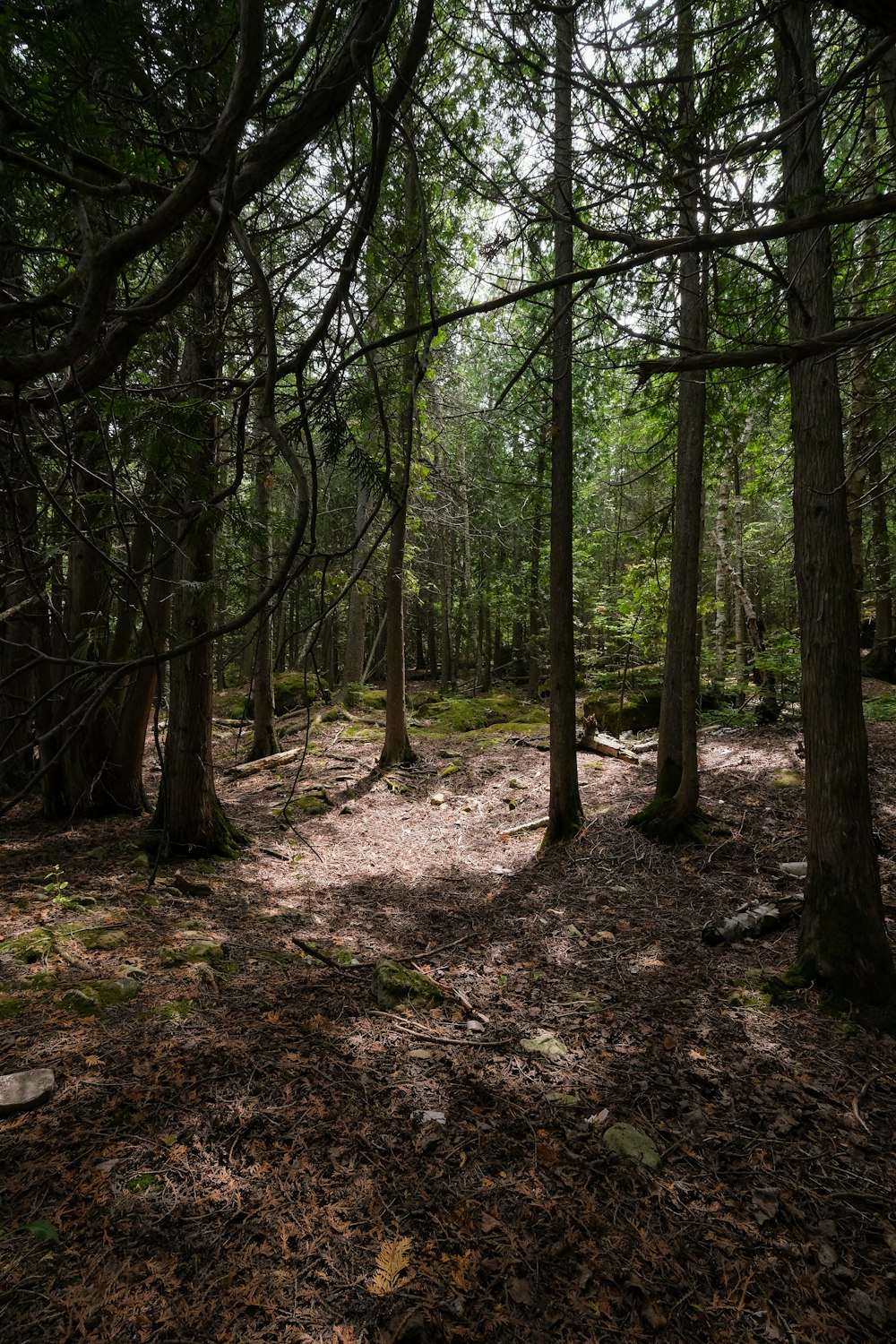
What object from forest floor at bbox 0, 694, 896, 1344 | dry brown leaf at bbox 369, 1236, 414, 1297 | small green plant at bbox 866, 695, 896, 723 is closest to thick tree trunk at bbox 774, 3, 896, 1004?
forest floor at bbox 0, 694, 896, 1344

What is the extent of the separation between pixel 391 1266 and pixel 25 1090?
169cm

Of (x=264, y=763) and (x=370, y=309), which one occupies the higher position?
(x=370, y=309)

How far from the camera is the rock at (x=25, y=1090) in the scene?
8.01ft

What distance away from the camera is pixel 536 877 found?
6.18 m

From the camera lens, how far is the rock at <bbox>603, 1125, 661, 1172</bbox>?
8.27ft

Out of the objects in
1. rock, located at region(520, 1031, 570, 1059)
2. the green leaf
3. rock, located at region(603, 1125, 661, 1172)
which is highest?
the green leaf

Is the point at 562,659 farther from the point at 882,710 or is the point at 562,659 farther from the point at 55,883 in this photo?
the point at 882,710

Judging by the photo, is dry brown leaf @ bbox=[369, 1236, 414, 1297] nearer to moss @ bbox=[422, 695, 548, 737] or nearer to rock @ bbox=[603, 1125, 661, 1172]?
rock @ bbox=[603, 1125, 661, 1172]

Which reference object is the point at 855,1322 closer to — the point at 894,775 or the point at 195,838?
the point at 195,838

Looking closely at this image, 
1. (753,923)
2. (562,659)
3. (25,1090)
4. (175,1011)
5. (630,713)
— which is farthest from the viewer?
(630,713)

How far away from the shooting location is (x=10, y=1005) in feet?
10.4

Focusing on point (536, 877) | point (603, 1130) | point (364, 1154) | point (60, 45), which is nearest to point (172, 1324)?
point (364, 1154)

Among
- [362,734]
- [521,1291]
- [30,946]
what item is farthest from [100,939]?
[362,734]

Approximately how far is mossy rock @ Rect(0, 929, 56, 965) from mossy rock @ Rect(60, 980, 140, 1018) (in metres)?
0.49
